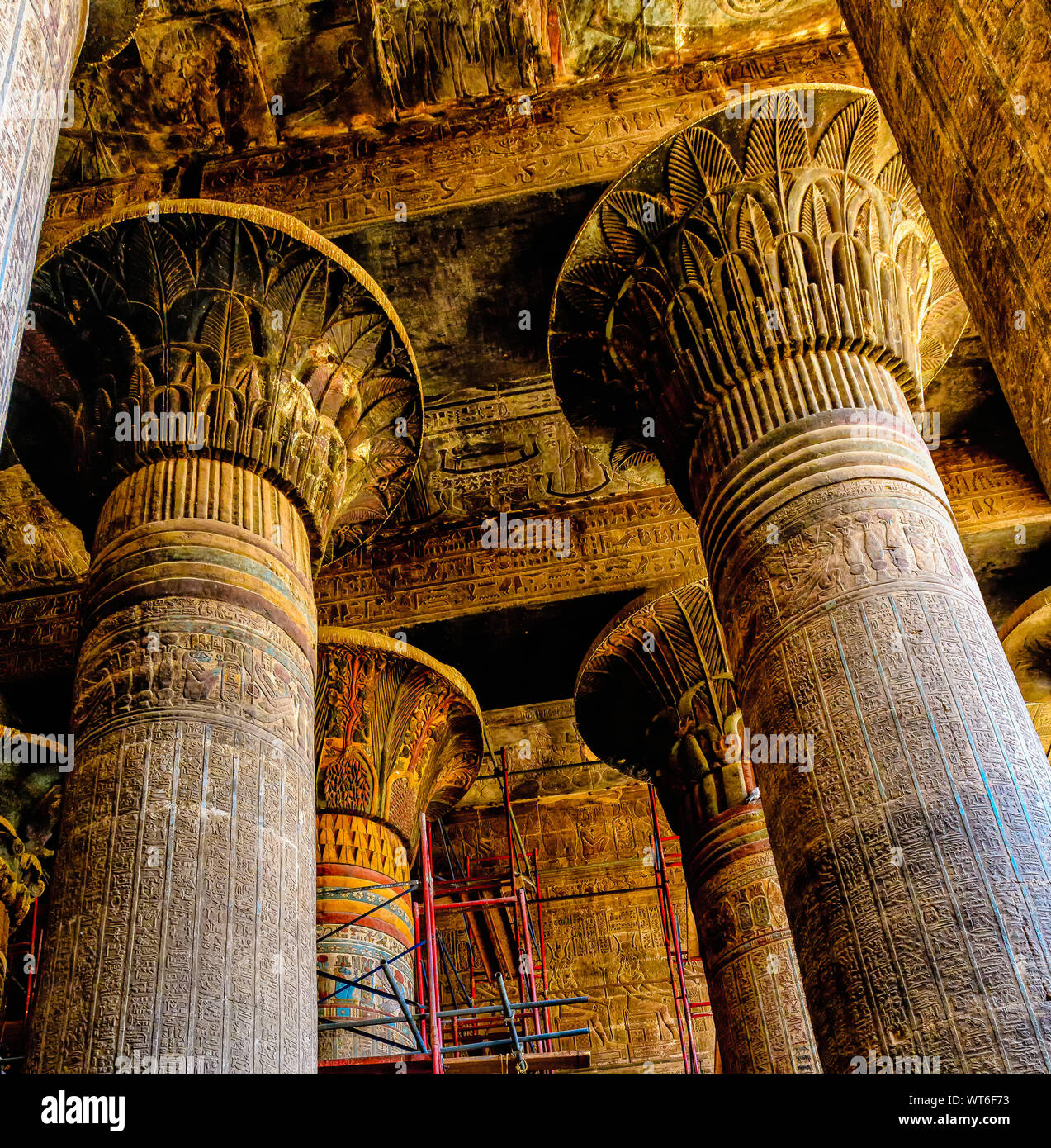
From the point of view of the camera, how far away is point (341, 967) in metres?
7.75

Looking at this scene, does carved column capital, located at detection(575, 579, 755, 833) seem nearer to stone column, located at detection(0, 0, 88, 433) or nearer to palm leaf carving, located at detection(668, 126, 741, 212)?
palm leaf carving, located at detection(668, 126, 741, 212)

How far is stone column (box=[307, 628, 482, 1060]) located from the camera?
7.82m

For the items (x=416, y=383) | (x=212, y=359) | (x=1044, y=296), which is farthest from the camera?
(x=416, y=383)

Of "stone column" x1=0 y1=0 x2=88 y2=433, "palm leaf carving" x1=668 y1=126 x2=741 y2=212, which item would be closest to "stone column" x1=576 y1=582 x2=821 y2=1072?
→ "palm leaf carving" x1=668 y1=126 x2=741 y2=212

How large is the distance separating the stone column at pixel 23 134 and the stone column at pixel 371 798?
536 centimetres

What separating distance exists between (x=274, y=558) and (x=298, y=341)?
1362 mm

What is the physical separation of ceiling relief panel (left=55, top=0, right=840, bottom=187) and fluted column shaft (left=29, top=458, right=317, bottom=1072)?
349 centimetres

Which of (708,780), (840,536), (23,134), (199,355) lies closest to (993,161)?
(840,536)

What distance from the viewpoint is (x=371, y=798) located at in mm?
8211

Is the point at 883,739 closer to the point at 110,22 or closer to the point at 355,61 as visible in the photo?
the point at 110,22

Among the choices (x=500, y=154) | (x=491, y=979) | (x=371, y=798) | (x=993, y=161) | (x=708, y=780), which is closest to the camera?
(x=993, y=161)

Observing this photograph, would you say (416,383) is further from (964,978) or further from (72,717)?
(964,978)

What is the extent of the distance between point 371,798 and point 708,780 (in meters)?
2.18
